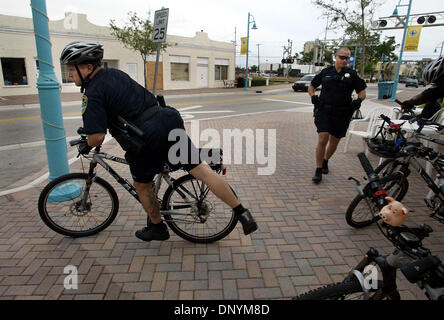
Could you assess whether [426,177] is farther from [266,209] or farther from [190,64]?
[190,64]

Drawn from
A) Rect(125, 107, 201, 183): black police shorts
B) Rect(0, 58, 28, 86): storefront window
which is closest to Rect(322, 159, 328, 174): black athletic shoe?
Rect(125, 107, 201, 183): black police shorts

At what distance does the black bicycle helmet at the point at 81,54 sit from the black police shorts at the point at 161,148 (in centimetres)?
75

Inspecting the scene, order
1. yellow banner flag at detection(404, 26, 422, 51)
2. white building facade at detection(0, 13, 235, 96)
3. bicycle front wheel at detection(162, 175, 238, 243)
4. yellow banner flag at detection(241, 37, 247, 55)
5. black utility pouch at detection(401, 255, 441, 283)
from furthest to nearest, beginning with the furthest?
1. yellow banner flag at detection(241, 37, 247, 55)
2. white building facade at detection(0, 13, 235, 96)
3. yellow banner flag at detection(404, 26, 422, 51)
4. bicycle front wheel at detection(162, 175, 238, 243)
5. black utility pouch at detection(401, 255, 441, 283)

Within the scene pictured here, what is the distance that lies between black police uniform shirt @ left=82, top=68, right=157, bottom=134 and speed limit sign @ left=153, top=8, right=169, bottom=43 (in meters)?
4.55

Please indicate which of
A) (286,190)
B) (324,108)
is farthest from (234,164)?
(324,108)

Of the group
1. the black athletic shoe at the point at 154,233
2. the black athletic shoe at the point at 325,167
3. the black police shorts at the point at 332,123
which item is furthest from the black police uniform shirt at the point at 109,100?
the black athletic shoe at the point at 325,167

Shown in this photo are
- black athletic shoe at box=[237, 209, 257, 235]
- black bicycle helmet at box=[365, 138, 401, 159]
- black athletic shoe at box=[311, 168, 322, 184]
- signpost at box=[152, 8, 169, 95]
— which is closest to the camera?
black athletic shoe at box=[237, 209, 257, 235]

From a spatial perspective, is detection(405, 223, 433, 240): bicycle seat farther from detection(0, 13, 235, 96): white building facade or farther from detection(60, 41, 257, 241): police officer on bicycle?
detection(0, 13, 235, 96): white building facade

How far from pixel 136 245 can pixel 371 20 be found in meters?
24.3

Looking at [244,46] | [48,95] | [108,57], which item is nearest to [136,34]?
[108,57]

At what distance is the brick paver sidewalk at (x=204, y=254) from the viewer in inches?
103

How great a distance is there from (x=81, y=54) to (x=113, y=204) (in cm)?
167

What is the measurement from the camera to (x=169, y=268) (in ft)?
9.48

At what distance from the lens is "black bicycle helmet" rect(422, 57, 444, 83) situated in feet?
12.6
